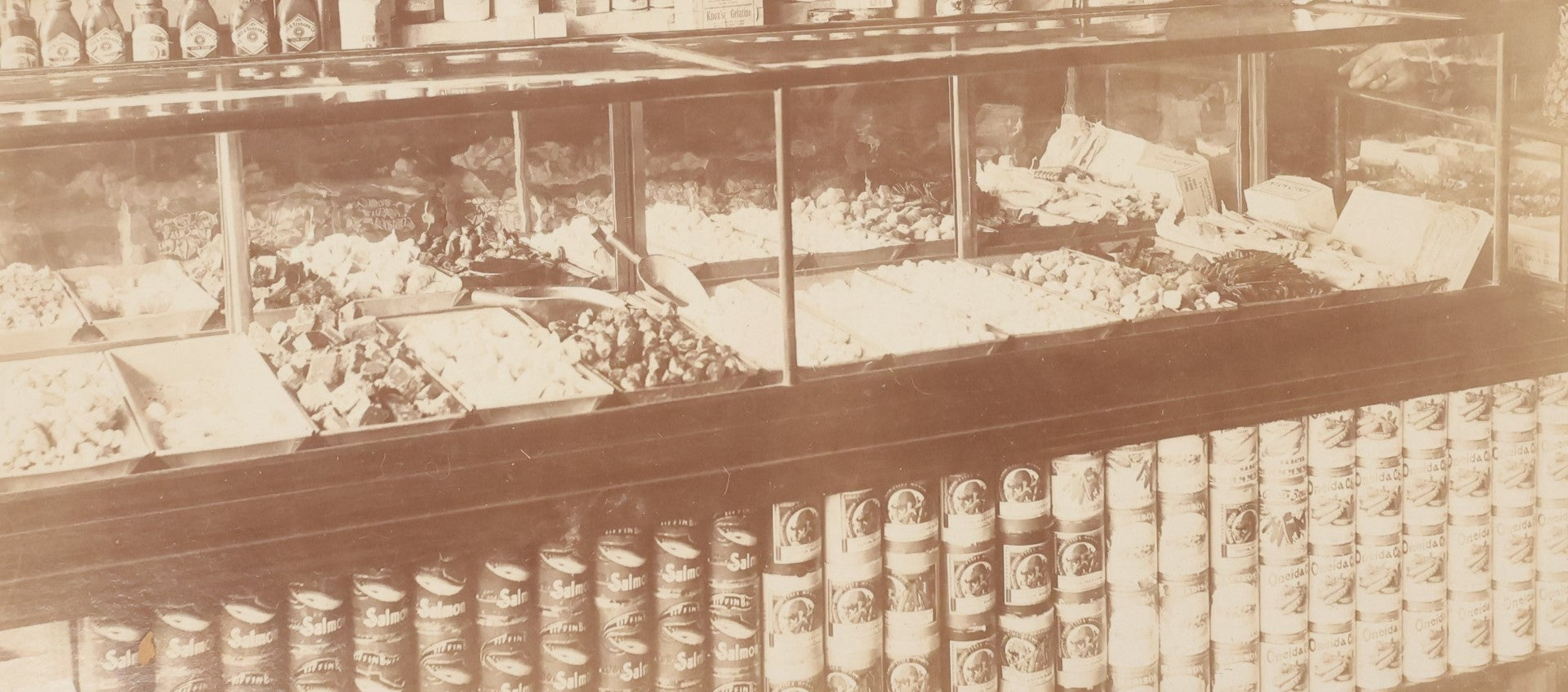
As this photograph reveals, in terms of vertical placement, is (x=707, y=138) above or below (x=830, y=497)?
above

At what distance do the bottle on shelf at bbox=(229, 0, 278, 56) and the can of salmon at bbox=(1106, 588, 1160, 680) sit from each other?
2171 millimetres

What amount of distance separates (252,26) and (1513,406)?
8.75ft

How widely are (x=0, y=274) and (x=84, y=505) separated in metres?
1.10

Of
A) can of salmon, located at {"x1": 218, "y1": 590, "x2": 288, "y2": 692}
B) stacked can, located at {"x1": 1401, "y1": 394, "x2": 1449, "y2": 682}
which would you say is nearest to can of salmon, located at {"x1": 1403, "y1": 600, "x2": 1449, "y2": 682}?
stacked can, located at {"x1": 1401, "y1": 394, "x2": 1449, "y2": 682}

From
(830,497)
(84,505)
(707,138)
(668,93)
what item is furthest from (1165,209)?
(84,505)

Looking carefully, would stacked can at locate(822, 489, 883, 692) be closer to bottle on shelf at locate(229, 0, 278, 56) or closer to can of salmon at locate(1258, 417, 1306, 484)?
can of salmon at locate(1258, 417, 1306, 484)

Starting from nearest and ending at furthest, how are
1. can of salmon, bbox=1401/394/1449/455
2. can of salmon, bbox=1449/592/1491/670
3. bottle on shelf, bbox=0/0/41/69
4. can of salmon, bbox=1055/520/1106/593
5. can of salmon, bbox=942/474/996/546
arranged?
can of salmon, bbox=942/474/996/546
can of salmon, bbox=1055/520/1106/593
can of salmon, bbox=1401/394/1449/455
can of salmon, bbox=1449/592/1491/670
bottle on shelf, bbox=0/0/41/69

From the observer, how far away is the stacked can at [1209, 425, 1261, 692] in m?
2.29

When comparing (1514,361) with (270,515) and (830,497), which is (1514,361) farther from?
(270,515)

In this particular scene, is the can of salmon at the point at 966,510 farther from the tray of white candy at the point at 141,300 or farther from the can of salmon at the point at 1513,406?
the tray of white candy at the point at 141,300

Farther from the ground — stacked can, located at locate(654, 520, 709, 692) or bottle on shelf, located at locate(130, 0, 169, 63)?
Result: bottle on shelf, located at locate(130, 0, 169, 63)

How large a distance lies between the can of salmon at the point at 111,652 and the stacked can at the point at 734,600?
0.72m

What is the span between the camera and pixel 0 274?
2486 millimetres

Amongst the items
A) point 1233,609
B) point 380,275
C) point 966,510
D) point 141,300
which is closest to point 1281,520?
point 1233,609
